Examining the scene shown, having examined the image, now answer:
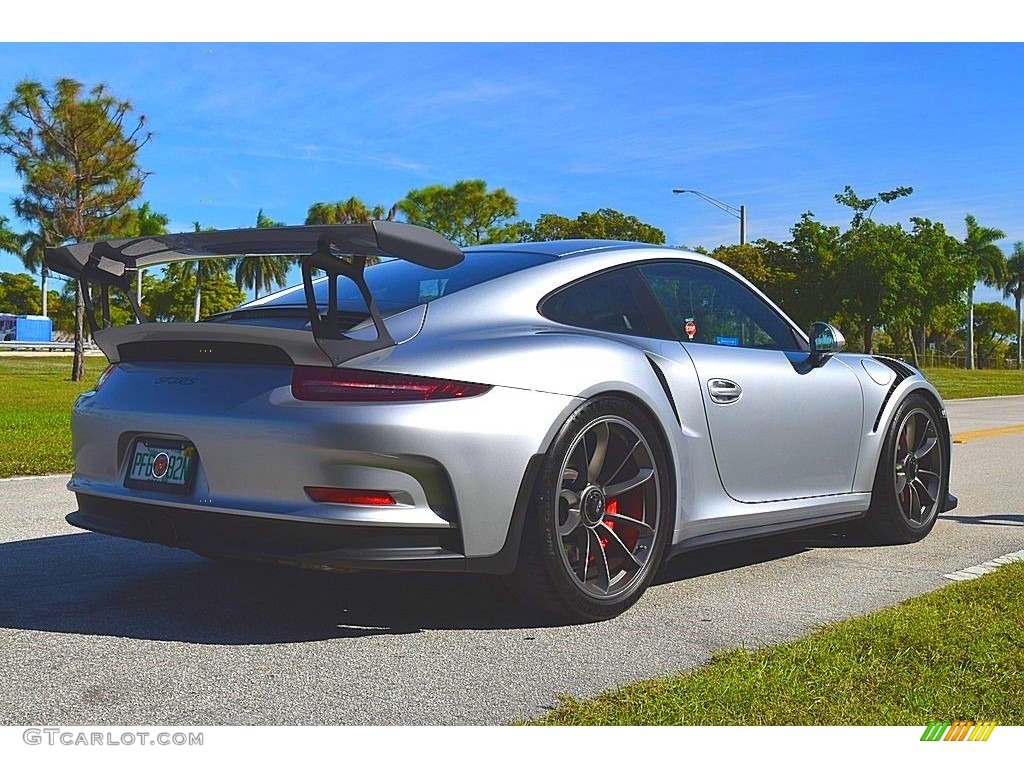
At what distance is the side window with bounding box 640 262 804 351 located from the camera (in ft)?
18.0

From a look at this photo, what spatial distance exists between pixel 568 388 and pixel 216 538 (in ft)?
4.43

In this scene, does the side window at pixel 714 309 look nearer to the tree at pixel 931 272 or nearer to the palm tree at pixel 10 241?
the tree at pixel 931 272

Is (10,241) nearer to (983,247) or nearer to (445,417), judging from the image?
(983,247)

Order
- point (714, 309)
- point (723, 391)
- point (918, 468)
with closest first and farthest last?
1. point (723, 391)
2. point (714, 309)
3. point (918, 468)

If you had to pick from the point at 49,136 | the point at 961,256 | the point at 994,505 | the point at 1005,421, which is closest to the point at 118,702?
the point at 994,505

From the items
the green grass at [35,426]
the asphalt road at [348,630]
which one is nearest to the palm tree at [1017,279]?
the green grass at [35,426]

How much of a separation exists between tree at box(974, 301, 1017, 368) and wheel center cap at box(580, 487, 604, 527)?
127 metres

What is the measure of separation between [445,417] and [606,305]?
1.20 m

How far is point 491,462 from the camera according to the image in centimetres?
433

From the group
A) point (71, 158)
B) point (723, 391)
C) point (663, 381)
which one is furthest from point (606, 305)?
point (71, 158)

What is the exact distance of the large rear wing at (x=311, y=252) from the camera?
421 centimetres

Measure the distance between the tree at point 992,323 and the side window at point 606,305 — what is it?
414 feet

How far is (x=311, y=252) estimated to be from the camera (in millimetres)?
4375

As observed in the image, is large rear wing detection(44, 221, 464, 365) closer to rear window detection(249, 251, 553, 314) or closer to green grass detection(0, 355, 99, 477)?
rear window detection(249, 251, 553, 314)
